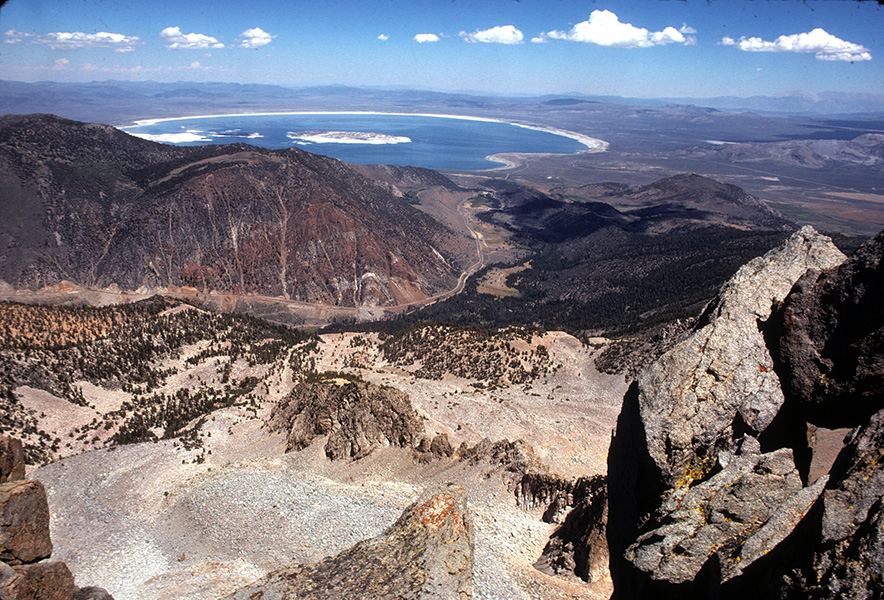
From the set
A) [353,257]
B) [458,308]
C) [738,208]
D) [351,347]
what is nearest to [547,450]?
[351,347]

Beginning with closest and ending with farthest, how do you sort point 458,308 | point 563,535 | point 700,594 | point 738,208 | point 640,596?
point 700,594 → point 640,596 → point 563,535 → point 458,308 → point 738,208

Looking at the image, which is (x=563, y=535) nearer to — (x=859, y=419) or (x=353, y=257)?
(x=859, y=419)

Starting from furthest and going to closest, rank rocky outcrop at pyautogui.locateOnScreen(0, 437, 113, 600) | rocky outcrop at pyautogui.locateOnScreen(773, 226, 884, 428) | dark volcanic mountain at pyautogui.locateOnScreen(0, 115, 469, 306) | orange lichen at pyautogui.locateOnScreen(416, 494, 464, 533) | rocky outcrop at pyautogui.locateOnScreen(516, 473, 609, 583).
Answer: dark volcanic mountain at pyautogui.locateOnScreen(0, 115, 469, 306) < rocky outcrop at pyautogui.locateOnScreen(516, 473, 609, 583) < orange lichen at pyautogui.locateOnScreen(416, 494, 464, 533) < rocky outcrop at pyautogui.locateOnScreen(0, 437, 113, 600) < rocky outcrop at pyautogui.locateOnScreen(773, 226, 884, 428)

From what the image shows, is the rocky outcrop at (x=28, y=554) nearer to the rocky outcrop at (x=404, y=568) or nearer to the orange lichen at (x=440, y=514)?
the rocky outcrop at (x=404, y=568)

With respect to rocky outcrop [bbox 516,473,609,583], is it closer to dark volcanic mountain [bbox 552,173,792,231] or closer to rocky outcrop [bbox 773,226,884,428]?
rocky outcrop [bbox 773,226,884,428]

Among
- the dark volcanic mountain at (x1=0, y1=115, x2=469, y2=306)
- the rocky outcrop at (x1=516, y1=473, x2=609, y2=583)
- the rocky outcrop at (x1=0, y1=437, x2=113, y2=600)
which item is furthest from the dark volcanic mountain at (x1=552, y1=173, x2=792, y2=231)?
the rocky outcrop at (x1=0, y1=437, x2=113, y2=600)

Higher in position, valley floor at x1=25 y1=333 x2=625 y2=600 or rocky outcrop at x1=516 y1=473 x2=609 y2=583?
rocky outcrop at x1=516 y1=473 x2=609 y2=583
